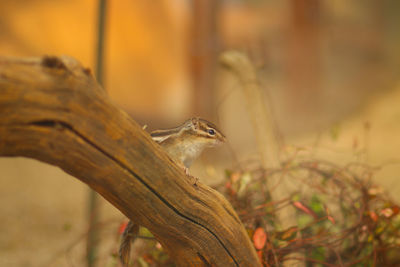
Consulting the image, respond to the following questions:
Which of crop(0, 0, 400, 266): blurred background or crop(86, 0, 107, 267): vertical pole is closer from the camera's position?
crop(86, 0, 107, 267): vertical pole

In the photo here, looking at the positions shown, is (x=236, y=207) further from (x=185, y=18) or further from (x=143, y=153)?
(x=185, y=18)

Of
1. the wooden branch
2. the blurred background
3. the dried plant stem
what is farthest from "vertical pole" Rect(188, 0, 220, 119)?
the wooden branch

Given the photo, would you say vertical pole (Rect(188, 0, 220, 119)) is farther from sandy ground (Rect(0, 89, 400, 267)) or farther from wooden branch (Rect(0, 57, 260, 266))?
wooden branch (Rect(0, 57, 260, 266))

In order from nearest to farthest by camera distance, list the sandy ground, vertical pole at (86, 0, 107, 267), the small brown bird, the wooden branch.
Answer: the wooden branch
the small brown bird
vertical pole at (86, 0, 107, 267)
the sandy ground

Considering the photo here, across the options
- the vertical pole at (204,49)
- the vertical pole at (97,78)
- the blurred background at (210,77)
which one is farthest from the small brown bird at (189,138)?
the vertical pole at (204,49)

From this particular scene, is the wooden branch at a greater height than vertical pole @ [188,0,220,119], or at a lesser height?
lesser

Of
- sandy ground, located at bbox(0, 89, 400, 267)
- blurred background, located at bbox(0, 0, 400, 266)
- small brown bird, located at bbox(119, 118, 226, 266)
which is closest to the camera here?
small brown bird, located at bbox(119, 118, 226, 266)

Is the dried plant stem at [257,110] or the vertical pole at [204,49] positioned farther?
the vertical pole at [204,49]

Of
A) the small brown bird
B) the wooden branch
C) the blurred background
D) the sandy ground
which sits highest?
the blurred background

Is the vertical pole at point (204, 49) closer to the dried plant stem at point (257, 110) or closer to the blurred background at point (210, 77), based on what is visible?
the blurred background at point (210, 77)
